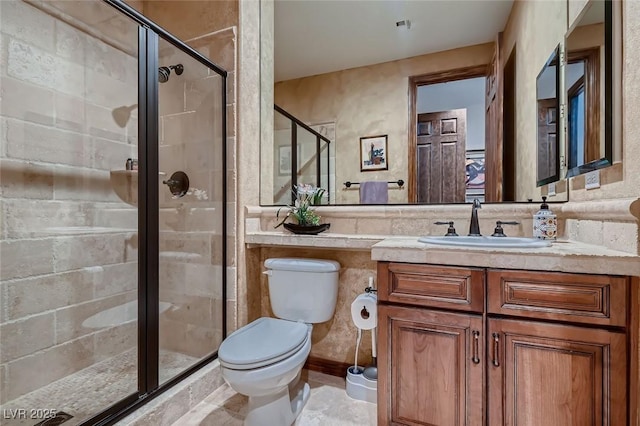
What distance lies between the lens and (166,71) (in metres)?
1.75

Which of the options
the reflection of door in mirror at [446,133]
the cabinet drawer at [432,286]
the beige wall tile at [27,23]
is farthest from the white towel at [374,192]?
the beige wall tile at [27,23]

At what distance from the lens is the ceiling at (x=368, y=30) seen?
Answer: 179 cm

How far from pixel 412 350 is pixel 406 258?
370mm

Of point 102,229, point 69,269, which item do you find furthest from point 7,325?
point 102,229

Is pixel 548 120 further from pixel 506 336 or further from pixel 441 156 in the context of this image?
pixel 506 336

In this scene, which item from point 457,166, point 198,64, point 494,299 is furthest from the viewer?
point 198,64

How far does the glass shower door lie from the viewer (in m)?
1.88

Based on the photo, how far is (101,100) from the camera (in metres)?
2.00

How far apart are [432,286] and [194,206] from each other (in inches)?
60.5

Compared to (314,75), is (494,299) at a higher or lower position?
lower

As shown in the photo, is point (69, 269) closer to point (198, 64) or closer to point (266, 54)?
point (198, 64)

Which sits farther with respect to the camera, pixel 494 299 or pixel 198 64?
pixel 198 64

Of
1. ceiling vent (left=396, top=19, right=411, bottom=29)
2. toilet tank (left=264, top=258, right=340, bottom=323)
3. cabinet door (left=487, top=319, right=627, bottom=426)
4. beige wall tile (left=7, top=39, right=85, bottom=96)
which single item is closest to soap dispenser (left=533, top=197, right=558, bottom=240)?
cabinet door (left=487, top=319, right=627, bottom=426)

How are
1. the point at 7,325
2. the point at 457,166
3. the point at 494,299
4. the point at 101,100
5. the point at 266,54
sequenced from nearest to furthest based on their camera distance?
1. the point at 494,299
2. the point at 7,325
3. the point at 457,166
4. the point at 101,100
5. the point at 266,54
